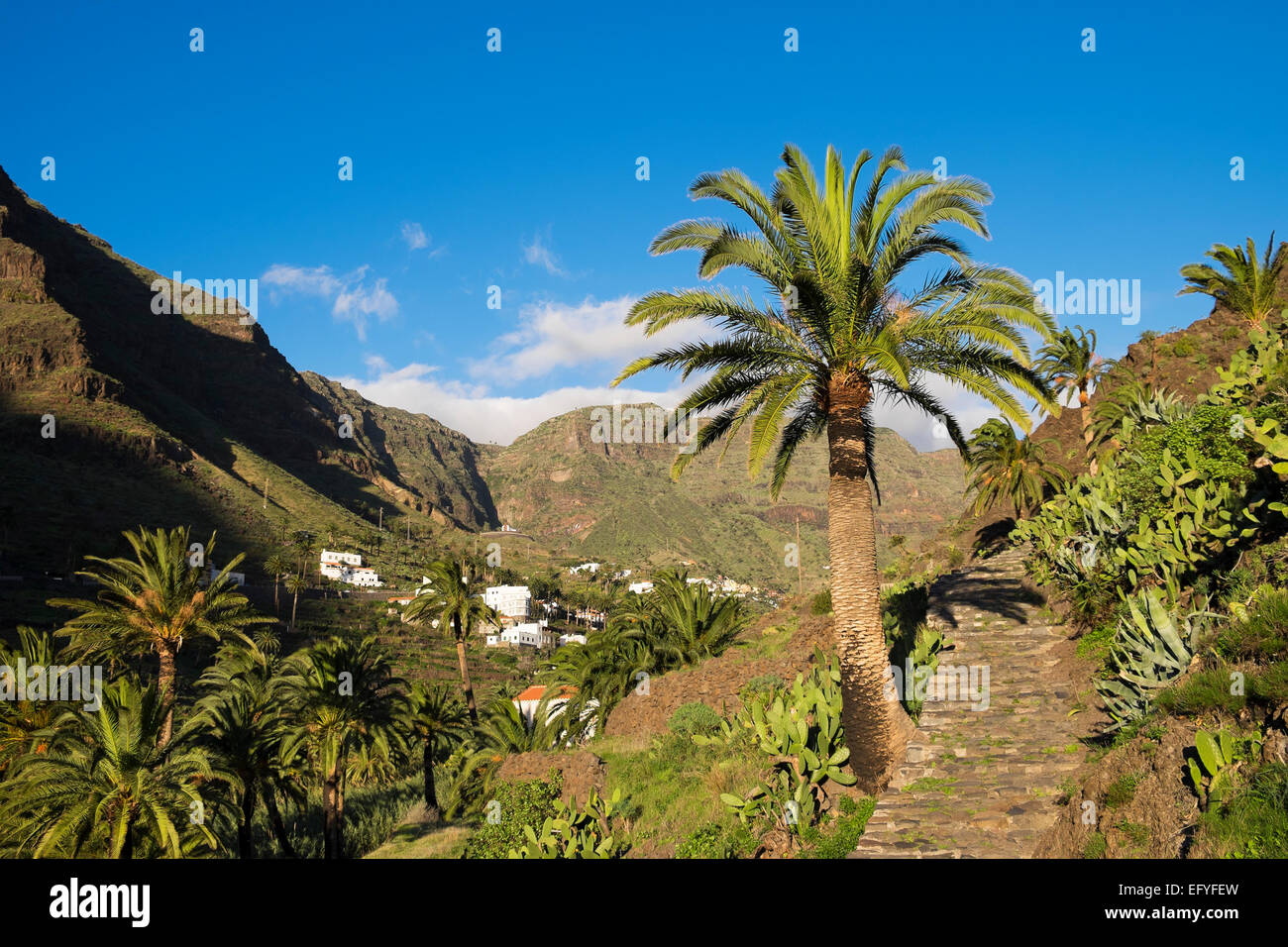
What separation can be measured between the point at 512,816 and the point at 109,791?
349 inches

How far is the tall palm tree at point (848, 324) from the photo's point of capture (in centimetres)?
1037

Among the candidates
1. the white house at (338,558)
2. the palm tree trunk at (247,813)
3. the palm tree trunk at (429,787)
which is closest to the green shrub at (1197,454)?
the palm tree trunk at (247,813)

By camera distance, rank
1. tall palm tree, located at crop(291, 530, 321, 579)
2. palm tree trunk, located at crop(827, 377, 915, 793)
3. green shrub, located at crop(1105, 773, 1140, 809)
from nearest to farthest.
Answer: green shrub, located at crop(1105, 773, 1140, 809) → palm tree trunk, located at crop(827, 377, 915, 793) → tall palm tree, located at crop(291, 530, 321, 579)

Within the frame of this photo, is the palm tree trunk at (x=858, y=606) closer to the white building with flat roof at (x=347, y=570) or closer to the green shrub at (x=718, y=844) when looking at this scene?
the green shrub at (x=718, y=844)

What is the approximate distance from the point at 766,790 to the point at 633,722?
1295 cm

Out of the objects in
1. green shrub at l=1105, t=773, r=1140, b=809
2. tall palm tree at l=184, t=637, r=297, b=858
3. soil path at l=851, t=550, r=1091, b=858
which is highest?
green shrub at l=1105, t=773, r=1140, b=809

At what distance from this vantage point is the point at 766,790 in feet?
31.6

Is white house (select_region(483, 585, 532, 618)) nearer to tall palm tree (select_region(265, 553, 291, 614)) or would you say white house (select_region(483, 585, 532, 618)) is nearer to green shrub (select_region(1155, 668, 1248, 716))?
tall palm tree (select_region(265, 553, 291, 614))

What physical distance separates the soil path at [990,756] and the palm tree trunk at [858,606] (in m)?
0.45

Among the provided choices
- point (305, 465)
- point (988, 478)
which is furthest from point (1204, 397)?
point (305, 465)

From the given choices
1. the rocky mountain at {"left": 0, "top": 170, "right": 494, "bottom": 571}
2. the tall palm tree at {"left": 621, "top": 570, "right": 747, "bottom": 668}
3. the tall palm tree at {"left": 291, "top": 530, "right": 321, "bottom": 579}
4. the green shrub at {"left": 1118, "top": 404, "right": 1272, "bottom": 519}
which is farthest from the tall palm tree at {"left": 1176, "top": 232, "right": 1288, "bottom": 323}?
the tall palm tree at {"left": 291, "top": 530, "right": 321, "bottom": 579}

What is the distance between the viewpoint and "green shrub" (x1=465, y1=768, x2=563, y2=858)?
12078 millimetres

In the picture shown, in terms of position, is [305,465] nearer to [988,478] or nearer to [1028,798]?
[988,478]

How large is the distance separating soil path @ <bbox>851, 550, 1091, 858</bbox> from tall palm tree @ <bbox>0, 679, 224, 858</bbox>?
14.1m
